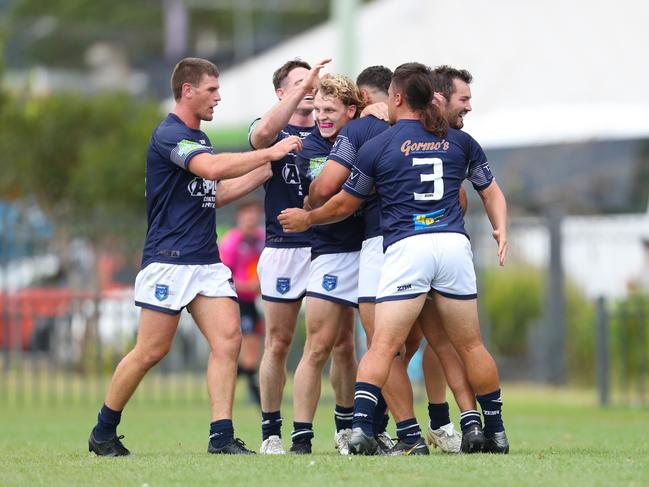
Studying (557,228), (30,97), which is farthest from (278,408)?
(30,97)

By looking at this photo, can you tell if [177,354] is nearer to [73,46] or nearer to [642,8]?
[642,8]

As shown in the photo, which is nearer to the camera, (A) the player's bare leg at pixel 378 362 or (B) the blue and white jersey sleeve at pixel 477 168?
(A) the player's bare leg at pixel 378 362

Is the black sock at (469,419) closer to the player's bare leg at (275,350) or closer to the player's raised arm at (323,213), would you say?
the player's bare leg at (275,350)

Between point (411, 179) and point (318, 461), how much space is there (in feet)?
5.81

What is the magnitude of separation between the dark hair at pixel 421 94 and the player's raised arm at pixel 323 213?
0.64m

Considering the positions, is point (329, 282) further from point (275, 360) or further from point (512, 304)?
point (512, 304)

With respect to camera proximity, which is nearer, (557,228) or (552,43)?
(557,228)

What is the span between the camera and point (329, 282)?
924cm

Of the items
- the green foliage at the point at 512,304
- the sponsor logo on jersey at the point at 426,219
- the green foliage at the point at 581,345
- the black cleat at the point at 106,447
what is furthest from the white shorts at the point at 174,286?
the green foliage at the point at 512,304

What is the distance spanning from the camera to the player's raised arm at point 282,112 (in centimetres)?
895

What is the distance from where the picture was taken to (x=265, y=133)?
9.09 m

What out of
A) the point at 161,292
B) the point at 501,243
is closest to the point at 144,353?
the point at 161,292

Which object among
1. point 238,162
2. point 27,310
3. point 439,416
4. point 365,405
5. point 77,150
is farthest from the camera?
point 77,150

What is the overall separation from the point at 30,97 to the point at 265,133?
71.5 ft
